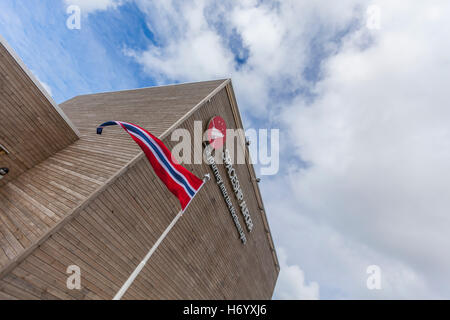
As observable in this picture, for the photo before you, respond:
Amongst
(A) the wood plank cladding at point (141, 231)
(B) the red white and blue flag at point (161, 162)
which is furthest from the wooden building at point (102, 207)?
(B) the red white and blue flag at point (161, 162)

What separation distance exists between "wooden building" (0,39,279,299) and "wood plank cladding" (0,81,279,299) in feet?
0.11

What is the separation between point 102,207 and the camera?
275 inches

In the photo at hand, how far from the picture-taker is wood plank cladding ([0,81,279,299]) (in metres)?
5.80

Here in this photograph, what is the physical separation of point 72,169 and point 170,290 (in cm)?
712

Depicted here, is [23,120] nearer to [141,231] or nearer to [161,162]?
[141,231]

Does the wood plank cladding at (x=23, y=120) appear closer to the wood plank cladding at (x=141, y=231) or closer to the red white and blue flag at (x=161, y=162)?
the wood plank cladding at (x=141, y=231)

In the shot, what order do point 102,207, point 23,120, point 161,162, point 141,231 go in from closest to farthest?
point 161,162, point 102,207, point 141,231, point 23,120

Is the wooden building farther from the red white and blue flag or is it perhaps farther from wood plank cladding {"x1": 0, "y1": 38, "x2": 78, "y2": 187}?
the red white and blue flag

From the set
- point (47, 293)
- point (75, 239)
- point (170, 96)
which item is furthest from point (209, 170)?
point (47, 293)

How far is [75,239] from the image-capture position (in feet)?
20.4

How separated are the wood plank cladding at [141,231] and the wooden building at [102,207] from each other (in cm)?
3

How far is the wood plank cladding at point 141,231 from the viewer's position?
580 centimetres

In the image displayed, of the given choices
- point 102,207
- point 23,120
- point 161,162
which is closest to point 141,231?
point 102,207

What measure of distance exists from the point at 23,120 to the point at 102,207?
654 cm
